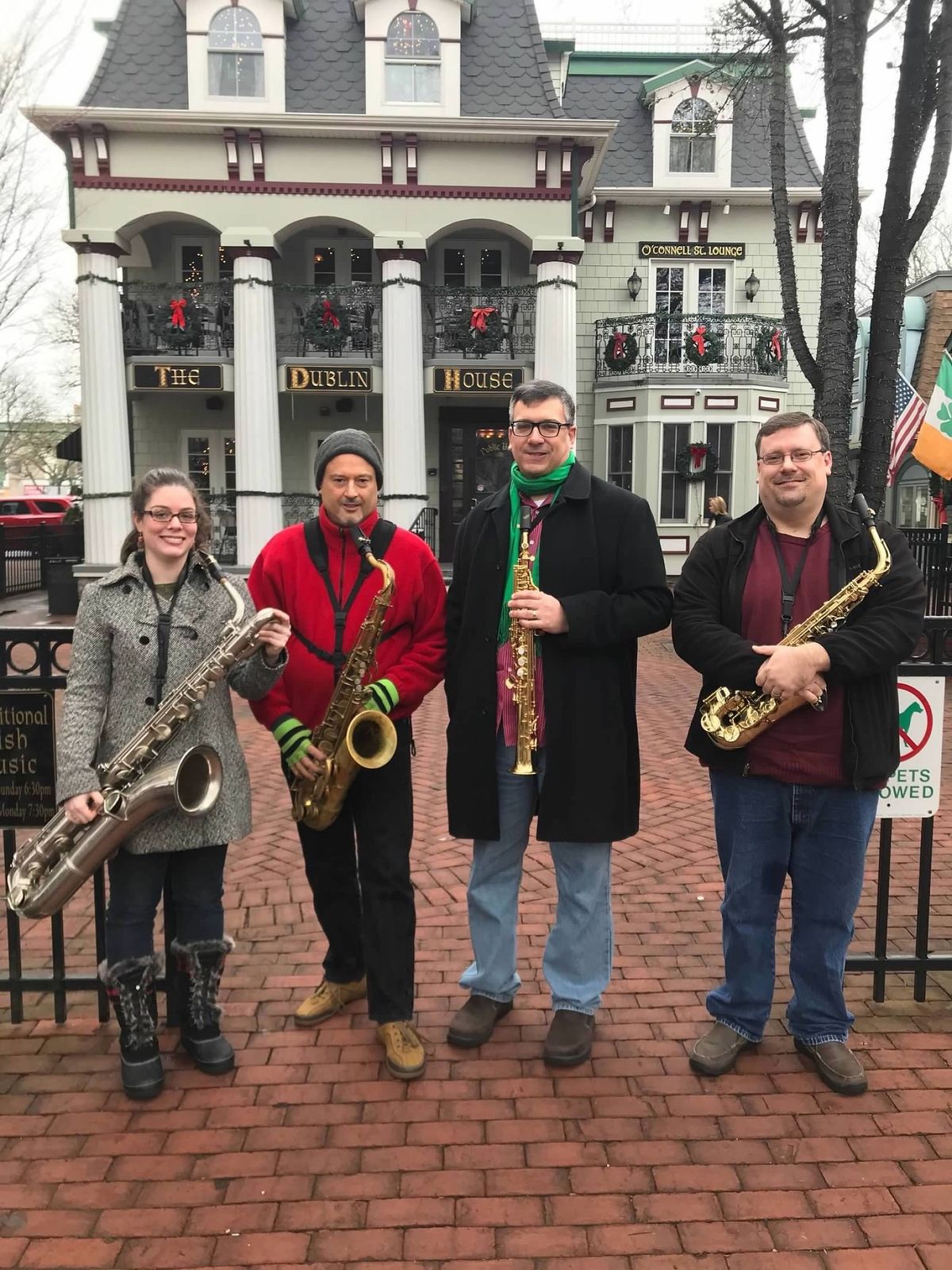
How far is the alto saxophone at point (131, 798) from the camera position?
3.04 metres

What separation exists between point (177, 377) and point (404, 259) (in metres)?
4.90

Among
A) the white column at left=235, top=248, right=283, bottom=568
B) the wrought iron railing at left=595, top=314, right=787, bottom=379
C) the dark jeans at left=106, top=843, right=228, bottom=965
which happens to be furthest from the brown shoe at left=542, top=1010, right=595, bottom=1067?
the wrought iron railing at left=595, top=314, right=787, bottom=379

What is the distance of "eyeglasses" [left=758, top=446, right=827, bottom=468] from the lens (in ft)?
10.2

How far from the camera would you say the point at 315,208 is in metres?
16.4

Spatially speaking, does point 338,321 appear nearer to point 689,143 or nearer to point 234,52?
point 234,52

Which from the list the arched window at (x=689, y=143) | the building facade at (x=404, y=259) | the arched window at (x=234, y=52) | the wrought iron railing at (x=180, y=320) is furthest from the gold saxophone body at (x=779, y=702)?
the arched window at (x=689, y=143)

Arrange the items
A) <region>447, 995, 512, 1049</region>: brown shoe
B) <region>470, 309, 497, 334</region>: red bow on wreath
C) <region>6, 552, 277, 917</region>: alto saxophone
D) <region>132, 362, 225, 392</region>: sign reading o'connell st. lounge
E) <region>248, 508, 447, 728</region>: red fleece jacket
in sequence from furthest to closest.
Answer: <region>470, 309, 497, 334</region>: red bow on wreath → <region>132, 362, 225, 392</region>: sign reading o'connell st. lounge → <region>447, 995, 512, 1049</region>: brown shoe → <region>248, 508, 447, 728</region>: red fleece jacket → <region>6, 552, 277, 917</region>: alto saxophone

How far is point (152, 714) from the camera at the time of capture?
10.4 ft

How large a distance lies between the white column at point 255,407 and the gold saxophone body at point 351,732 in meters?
13.5

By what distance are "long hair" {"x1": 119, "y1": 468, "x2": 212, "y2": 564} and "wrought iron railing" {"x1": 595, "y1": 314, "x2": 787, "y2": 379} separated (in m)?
16.9

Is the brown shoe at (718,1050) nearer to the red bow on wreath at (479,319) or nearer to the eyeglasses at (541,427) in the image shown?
the eyeglasses at (541,427)

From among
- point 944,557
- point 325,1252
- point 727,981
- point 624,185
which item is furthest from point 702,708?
point 624,185

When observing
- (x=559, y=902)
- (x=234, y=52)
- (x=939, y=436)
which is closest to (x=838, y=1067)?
(x=559, y=902)

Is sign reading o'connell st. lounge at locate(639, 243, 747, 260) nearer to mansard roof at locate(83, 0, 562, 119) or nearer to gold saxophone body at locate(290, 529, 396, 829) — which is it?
mansard roof at locate(83, 0, 562, 119)
